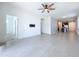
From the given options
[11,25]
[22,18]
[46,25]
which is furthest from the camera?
[46,25]

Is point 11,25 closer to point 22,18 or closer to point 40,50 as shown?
point 22,18

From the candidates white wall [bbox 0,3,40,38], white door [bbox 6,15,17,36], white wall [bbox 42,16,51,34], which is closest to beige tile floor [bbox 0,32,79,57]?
white door [bbox 6,15,17,36]

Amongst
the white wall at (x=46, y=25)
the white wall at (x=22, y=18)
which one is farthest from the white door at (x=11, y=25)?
the white wall at (x=46, y=25)

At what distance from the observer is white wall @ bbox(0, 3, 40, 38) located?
22.7 feet

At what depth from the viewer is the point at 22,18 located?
29.7 ft

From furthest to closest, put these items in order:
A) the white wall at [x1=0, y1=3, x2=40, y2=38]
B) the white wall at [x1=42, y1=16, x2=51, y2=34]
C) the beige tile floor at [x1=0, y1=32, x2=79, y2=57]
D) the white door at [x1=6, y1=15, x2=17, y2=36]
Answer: the white wall at [x1=42, y1=16, x2=51, y2=34] → the white door at [x1=6, y1=15, x2=17, y2=36] → the white wall at [x1=0, y1=3, x2=40, y2=38] → the beige tile floor at [x1=0, y1=32, x2=79, y2=57]

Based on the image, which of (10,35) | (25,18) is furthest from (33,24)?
(10,35)

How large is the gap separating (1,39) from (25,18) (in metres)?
3.47

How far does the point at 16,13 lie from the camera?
26.9 feet

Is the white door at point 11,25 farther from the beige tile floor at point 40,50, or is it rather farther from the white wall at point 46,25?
the white wall at point 46,25

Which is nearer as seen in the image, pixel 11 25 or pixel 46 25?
pixel 11 25

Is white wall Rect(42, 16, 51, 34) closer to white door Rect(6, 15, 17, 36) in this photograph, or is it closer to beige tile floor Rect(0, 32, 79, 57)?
white door Rect(6, 15, 17, 36)

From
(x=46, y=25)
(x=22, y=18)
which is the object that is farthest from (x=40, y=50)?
(x=46, y=25)

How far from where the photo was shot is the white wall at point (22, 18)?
6910 mm
